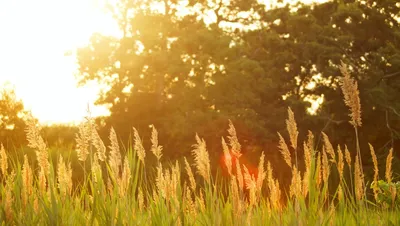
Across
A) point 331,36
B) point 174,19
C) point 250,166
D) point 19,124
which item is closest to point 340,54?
point 331,36

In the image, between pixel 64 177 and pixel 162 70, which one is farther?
pixel 162 70

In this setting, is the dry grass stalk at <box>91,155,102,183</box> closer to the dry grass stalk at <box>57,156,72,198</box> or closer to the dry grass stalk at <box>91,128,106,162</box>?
the dry grass stalk at <box>57,156,72,198</box>

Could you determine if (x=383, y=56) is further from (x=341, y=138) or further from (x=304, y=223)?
(x=304, y=223)

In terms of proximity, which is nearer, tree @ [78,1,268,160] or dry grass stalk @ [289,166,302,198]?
dry grass stalk @ [289,166,302,198]

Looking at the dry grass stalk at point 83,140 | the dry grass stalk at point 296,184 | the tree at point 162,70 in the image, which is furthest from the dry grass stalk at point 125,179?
the tree at point 162,70

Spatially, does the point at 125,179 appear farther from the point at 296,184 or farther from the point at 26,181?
the point at 296,184

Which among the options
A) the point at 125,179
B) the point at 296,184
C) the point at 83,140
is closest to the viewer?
the point at 83,140

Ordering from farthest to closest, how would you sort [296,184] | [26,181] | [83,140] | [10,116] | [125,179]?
[10,116], [26,181], [296,184], [125,179], [83,140]

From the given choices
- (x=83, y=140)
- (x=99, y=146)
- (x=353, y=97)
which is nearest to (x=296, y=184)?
(x=353, y=97)

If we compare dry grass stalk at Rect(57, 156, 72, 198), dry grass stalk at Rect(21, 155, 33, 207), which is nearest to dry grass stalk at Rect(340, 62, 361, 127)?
dry grass stalk at Rect(57, 156, 72, 198)

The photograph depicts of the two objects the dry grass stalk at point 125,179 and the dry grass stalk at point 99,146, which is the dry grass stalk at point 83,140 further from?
the dry grass stalk at point 125,179

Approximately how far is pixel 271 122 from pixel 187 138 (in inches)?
126

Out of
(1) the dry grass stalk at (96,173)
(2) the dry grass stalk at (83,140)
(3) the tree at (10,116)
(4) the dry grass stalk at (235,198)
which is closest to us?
(2) the dry grass stalk at (83,140)

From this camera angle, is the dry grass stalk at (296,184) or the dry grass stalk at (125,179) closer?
the dry grass stalk at (125,179)
